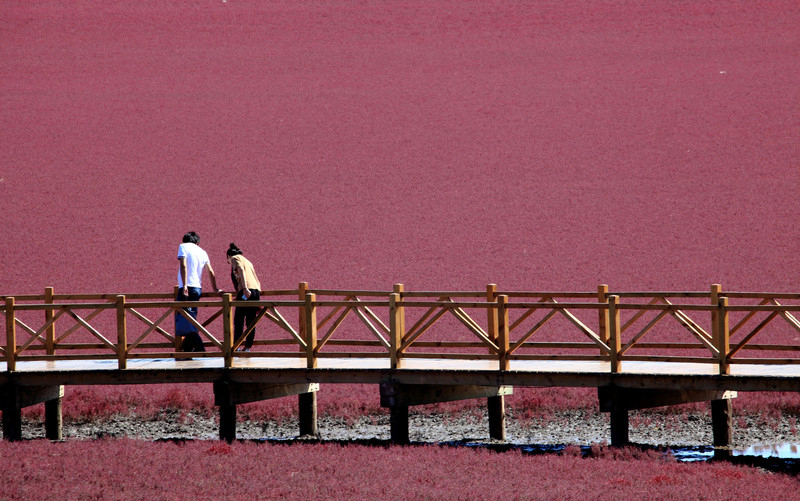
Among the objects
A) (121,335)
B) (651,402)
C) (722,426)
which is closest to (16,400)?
(121,335)

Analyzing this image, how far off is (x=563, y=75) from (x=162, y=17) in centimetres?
1815

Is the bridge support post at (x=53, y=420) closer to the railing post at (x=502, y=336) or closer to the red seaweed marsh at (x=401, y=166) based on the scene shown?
the red seaweed marsh at (x=401, y=166)

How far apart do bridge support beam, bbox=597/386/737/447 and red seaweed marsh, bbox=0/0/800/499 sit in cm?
51

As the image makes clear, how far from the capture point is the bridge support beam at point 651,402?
13906 mm

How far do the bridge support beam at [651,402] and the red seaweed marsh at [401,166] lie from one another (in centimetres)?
51

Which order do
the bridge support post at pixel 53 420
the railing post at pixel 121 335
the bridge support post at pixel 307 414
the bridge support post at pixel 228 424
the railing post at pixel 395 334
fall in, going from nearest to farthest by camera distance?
the railing post at pixel 395 334, the railing post at pixel 121 335, the bridge support post at pixel 228 424, the bridge support post at pixel 53 420, the bridge support post at pixel 307 414

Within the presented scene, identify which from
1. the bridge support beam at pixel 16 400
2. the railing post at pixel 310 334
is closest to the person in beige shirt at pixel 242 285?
the railing post at pixel 310 334

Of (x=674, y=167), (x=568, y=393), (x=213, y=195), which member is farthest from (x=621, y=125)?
(x=568, y=393)

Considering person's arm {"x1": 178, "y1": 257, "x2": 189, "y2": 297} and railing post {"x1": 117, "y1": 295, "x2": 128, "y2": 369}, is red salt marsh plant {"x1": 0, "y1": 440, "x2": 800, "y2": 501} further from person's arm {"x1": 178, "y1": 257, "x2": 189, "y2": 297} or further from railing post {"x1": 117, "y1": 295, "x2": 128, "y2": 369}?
person's arm {"x1": 178, "y1": 257, "x2": 189, "y2": 297}

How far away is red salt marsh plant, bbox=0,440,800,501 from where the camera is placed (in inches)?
453

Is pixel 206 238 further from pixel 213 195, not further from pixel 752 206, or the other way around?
pixel 752 206

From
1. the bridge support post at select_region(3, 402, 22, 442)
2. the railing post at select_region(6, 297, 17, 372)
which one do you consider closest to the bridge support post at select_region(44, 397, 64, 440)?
the bridge support post at select_region(3, 402, 22, 442)

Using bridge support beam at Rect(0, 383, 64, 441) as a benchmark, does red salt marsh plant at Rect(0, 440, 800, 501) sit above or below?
below

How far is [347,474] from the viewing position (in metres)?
12.5
